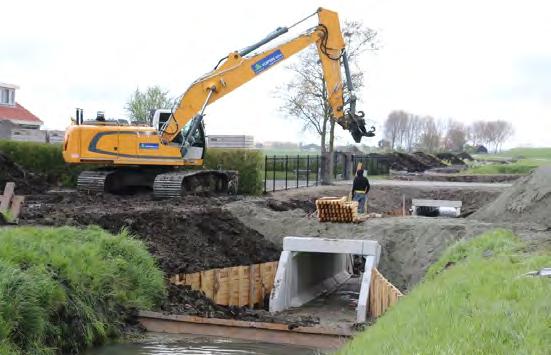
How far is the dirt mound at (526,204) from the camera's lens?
22516 mm

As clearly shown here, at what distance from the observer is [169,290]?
1590 cm

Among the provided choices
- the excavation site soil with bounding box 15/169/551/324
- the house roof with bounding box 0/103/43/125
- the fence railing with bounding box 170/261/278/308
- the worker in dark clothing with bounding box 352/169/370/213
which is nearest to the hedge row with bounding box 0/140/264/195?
the excavation site soil with bounding box 15/169/551/324

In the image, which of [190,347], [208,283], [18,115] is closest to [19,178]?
[208,283]

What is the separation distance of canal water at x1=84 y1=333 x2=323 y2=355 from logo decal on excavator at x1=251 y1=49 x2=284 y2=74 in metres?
14.8

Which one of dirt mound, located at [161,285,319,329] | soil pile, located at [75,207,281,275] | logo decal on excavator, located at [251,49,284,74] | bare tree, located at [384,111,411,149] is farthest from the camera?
bare tree, located at [384,111,411,149]

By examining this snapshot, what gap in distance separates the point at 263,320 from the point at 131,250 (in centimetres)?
307

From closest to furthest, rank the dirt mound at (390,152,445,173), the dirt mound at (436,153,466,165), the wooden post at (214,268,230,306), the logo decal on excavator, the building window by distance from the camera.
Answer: the wooden post at (214,268,230,306), the logo decal on excavator, the dirt mound at (390,152,445,173), the building window, the dirt mound at (436,153,466,165)

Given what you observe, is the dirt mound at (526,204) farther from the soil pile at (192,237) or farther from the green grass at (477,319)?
the green grass at (477,319)

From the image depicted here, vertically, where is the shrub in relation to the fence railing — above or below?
above

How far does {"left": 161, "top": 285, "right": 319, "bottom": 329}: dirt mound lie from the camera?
15.2 meters

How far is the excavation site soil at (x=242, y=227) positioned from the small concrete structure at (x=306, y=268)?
3.09 feet

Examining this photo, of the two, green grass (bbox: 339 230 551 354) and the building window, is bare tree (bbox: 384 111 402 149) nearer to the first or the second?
the building window

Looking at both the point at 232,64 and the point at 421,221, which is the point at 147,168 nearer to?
the point at 232,64

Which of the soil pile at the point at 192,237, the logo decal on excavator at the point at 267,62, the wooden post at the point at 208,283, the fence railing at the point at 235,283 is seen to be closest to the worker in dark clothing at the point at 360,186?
the soil pile at the point at 192,237
